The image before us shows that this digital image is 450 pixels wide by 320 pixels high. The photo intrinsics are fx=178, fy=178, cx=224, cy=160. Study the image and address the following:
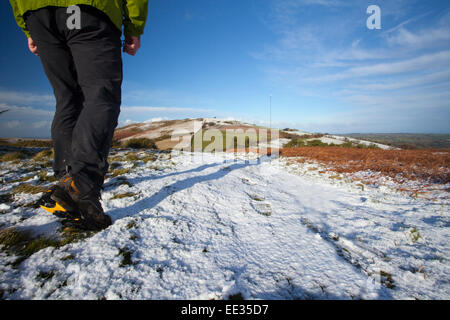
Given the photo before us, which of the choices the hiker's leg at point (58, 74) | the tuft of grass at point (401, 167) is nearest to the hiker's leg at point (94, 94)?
the hiker's leg at point (58, 74)

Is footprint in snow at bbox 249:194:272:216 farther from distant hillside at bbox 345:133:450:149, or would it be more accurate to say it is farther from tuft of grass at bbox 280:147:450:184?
distant hillside at bbox 345:133:450:149

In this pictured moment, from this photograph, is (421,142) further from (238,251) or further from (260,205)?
(238,251)

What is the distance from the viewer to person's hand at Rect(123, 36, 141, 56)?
184cm

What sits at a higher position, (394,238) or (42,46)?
(42,46)

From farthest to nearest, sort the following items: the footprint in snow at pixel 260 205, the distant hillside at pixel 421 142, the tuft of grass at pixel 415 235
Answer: the distant hillside at pixel 421 142 < the footprint in snow at pixel 260 205 < the tuft of grass at pixel 415 235

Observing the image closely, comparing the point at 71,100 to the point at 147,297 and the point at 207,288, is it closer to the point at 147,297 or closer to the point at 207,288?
the point at 147,297

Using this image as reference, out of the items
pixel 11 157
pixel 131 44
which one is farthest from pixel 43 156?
pixel 131 44

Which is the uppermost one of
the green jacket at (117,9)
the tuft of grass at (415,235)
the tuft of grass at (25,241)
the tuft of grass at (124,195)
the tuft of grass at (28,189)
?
the green jacket at (117,9)

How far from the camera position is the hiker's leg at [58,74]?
4.98 ft

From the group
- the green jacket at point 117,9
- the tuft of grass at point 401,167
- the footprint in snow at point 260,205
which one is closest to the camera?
the green jacket at point 117,9

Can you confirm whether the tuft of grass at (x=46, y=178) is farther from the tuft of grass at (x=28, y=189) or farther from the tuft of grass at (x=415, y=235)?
the tuft of grass at (x=415, y=235)

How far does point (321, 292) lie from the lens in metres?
1.05

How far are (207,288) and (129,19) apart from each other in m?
2.37
